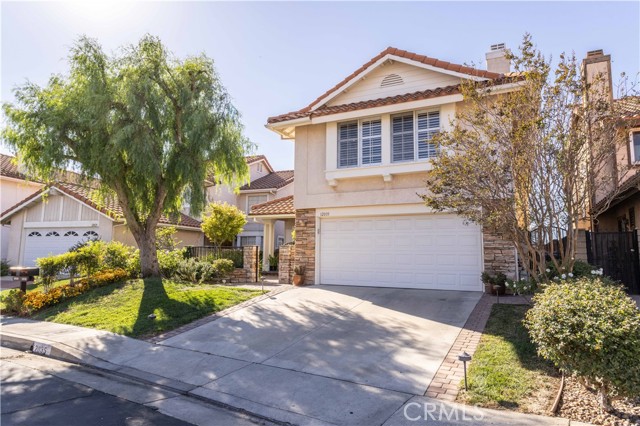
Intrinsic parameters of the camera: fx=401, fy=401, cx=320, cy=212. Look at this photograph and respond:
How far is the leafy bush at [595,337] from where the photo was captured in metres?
4.25

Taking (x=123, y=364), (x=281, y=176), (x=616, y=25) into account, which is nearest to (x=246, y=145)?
(x=123, y=364)

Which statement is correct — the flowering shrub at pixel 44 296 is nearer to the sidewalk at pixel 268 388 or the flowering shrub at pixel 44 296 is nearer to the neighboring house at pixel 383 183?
the sidewalk at pixel 268 388

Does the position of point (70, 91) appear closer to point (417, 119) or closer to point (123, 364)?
point (123, 364)

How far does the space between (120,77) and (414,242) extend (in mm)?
10365

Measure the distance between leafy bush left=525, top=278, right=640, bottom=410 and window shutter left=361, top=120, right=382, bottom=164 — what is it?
8.38m

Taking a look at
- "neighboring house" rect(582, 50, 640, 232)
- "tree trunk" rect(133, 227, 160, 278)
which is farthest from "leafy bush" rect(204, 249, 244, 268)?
"neighboring house" rect(582, 50, 640, 232)

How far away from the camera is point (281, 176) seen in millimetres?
30391

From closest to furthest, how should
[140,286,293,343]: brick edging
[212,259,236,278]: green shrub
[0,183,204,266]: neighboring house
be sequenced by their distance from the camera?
1. [140,286,293,343]: brick edging
2. [212,259,236,278]: green shrub
3. [0,183,204,266]: neighboring house

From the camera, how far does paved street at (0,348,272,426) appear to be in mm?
4660

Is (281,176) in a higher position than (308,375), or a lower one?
higher

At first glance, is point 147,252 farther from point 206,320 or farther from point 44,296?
point 206,320

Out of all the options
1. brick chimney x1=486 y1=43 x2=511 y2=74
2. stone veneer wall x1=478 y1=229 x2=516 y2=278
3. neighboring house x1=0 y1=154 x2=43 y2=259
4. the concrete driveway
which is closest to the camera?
the concrete driveway

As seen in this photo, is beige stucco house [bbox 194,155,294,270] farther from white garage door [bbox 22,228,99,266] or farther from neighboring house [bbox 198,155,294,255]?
white garage door [bbox 22,228,99,266]

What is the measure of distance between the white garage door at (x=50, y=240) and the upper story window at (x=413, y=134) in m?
16.1
